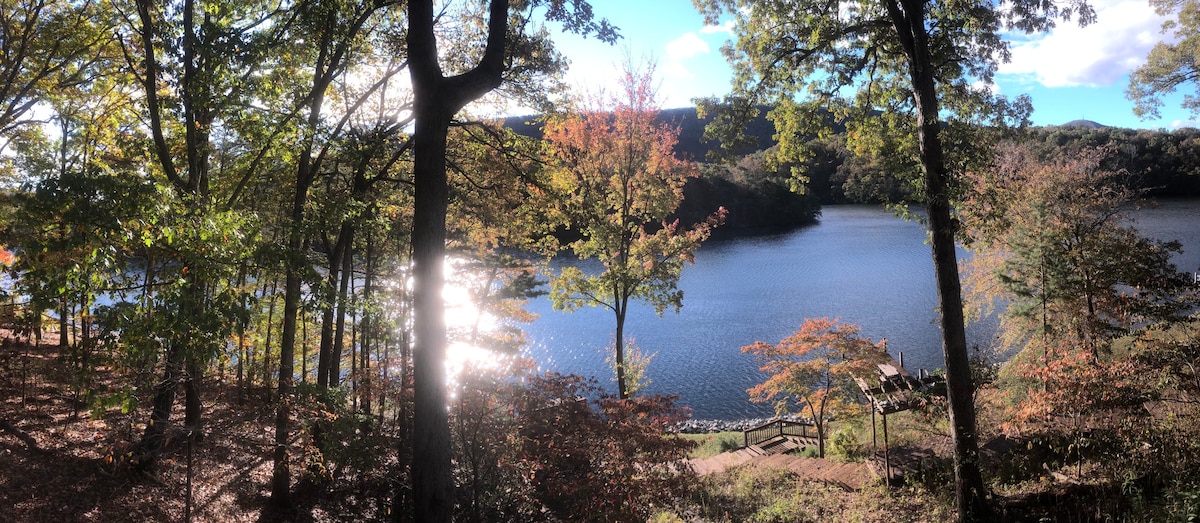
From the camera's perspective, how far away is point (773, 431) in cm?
2009

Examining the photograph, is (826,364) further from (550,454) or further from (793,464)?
(550,454)

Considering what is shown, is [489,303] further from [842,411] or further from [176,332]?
[176,332]

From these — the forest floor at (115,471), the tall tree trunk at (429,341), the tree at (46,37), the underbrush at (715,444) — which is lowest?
the underbrush at (715,444)

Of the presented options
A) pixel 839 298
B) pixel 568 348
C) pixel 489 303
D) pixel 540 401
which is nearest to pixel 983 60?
pixel 540 401

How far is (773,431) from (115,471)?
18.0 meters

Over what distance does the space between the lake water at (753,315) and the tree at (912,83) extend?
841 centimetres

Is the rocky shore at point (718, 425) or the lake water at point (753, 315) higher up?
the lake water at point (753, 315)

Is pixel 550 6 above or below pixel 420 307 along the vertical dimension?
above

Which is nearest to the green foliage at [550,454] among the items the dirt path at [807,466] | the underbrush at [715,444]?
the dirt path at [807,466]

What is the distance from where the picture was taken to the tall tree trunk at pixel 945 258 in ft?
23.6

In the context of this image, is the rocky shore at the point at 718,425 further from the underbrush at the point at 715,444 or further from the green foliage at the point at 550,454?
the green foliage at the point at 550,454

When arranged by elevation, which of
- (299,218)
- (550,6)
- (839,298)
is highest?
(550,6)

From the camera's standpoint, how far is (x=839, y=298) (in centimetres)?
3400

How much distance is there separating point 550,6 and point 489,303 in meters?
10.2
